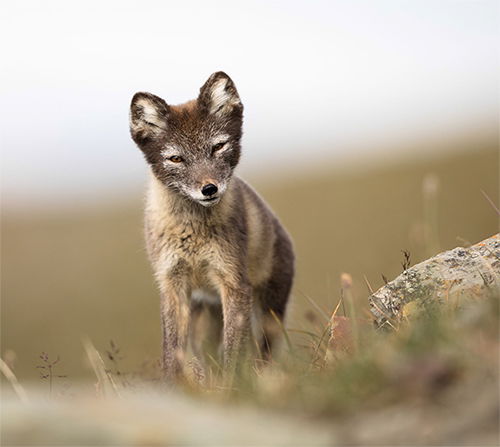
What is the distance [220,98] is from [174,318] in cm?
203

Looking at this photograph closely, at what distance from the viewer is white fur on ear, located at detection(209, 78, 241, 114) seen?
663 cm

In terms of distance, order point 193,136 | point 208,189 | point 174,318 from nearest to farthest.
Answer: point 208,189 → point 193,136 → point 174,318

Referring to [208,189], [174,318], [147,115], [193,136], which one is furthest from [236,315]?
[147,115]

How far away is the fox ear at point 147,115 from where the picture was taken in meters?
6.46

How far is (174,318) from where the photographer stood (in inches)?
261

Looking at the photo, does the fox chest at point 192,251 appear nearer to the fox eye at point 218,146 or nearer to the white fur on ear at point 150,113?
the fox eye at point 218,146

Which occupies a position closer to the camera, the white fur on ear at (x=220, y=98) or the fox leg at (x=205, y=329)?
the white fur on ear at (x=220, y=98)

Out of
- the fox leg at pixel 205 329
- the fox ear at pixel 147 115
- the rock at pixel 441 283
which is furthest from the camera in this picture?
the fox leg at pixel 205 329

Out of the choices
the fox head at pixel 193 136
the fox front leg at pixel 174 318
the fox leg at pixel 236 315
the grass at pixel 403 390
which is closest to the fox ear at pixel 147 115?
the fox head at pixel 193 136

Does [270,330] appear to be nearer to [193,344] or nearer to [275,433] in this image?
[193,344]

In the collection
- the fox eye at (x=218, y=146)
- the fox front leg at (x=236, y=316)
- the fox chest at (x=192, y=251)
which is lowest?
the fox front leg at (x=236, y=316)

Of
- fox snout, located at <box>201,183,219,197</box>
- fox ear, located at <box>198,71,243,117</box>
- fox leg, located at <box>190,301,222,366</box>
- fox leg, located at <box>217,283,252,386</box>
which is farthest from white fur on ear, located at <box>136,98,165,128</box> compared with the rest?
fox leg, located at <box>190,301,222,366</box>

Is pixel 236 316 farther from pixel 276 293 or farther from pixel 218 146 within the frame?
pixel 218 146

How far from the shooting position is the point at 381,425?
2.73 metres
